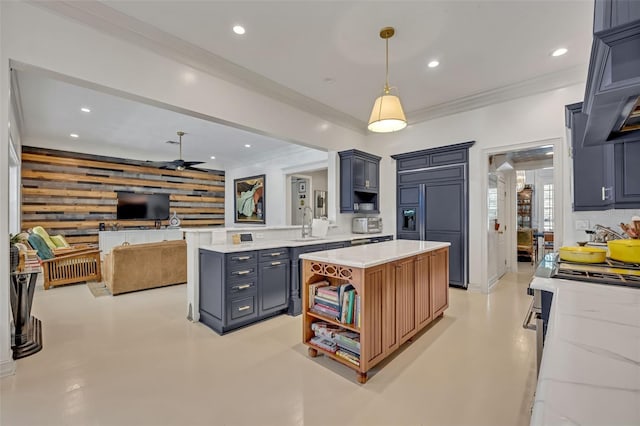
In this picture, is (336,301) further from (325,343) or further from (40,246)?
(40,246)

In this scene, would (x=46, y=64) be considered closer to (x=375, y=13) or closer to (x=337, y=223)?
(x=375, y=13)

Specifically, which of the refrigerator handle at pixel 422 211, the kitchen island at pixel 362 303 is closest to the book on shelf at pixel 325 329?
the kitchen island at pixel 362 303

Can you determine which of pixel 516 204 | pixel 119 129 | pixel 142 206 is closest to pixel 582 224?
pixel 516 204

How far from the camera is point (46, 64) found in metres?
2.33

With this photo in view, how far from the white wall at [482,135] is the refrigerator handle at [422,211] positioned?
1.78 ft

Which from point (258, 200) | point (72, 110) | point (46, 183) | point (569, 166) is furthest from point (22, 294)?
point (569, 166)

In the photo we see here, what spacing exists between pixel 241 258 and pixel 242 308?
1.80 ft

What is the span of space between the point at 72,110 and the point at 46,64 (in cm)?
282

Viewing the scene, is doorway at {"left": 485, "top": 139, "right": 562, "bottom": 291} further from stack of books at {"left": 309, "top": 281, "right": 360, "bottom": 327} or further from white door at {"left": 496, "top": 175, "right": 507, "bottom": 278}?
stack of books at {"left": 309, "top": 281, "right": 360, "bottom": 327}

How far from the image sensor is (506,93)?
4168mm

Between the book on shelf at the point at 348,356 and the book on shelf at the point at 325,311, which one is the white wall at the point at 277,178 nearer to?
the book on shelf at the point at 325,311

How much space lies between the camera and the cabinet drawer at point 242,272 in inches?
120

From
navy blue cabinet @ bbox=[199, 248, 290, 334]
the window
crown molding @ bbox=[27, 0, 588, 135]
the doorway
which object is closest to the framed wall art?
crown molding @ bbox=[27, 0, 588, 135]

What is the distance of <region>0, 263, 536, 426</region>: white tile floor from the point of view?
5.90 ft
